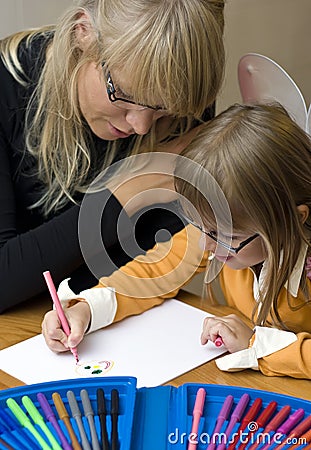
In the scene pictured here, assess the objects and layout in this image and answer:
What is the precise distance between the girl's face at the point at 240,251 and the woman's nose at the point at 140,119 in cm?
21

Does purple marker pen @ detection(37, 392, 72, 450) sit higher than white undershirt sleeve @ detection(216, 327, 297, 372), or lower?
higher

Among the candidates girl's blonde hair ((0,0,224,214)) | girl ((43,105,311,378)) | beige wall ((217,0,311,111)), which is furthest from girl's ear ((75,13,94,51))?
beige wall ((217,0,311,111))

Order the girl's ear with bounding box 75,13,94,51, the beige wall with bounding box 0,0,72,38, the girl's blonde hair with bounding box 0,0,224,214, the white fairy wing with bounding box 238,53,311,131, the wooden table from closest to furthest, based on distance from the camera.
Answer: the wooden table
the girl's blonde hair with bounding box 0,0,224,214
the girl's ear with bounding box 75,13,94,51
the white fairy wing with bounding box 238,53,311,131
the beige wall with bounding box 0,0,72,38

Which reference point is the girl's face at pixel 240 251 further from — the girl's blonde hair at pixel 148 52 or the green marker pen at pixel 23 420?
the green marker pen at pixel 23 420

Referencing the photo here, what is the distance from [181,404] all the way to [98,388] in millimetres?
104

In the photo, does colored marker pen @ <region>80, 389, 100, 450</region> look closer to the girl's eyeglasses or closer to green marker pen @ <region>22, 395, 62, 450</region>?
green marker pen @ <region>22, 395, 62, 450</region>

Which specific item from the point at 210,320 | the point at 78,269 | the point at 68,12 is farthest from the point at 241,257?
the point at 68,12

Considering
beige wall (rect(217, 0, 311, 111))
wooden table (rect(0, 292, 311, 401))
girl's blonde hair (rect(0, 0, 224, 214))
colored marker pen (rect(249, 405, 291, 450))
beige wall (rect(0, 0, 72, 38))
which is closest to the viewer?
colored marker pen (rect(249, 405, 291, 450))

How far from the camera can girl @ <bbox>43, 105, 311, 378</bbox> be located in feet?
3.49

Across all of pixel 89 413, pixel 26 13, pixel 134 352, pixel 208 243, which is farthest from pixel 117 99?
pixel 26 13

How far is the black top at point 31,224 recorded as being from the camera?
4.15 feet

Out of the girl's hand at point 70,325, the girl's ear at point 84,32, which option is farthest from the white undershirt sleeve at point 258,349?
the girl's ear at point 84,32

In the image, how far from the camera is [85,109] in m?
1.27

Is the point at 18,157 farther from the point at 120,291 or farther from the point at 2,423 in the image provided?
the point at 2,423
